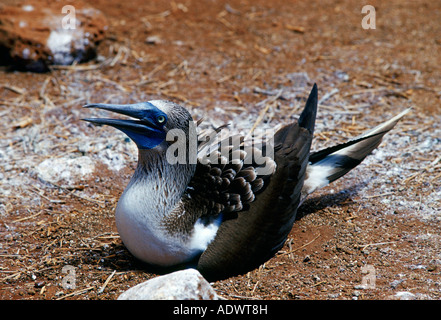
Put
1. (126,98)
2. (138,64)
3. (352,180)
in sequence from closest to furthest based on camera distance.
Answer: (352,180) < (126,98) < (138,64)

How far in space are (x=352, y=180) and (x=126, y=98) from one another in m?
2.85

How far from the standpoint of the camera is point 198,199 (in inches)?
160

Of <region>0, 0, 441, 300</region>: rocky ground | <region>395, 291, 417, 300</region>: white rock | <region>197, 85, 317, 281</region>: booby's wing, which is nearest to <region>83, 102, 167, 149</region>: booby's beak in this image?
<region>197, 85, 317, 281</region>: booby's wing

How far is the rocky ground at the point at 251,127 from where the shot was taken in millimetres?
3973

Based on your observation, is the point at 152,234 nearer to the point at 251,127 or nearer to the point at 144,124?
the point at 144,124

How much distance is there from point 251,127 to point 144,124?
2255 millimetres

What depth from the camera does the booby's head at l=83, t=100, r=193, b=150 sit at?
381 centimetres

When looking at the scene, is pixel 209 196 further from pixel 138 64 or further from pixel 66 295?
pixel 138 64

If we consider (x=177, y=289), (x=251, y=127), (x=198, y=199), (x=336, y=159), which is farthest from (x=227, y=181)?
(x=251, y=127)

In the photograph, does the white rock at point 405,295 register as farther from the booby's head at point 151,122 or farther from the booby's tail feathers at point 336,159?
the booby's head at point 151,122

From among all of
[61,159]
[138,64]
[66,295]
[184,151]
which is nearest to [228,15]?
[138,64]

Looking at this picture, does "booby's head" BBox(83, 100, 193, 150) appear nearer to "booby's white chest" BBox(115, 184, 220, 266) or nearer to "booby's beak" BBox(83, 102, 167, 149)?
"booby's beak" BBox(83, 102, 167, 149)

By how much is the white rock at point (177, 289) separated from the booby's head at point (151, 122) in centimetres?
108
